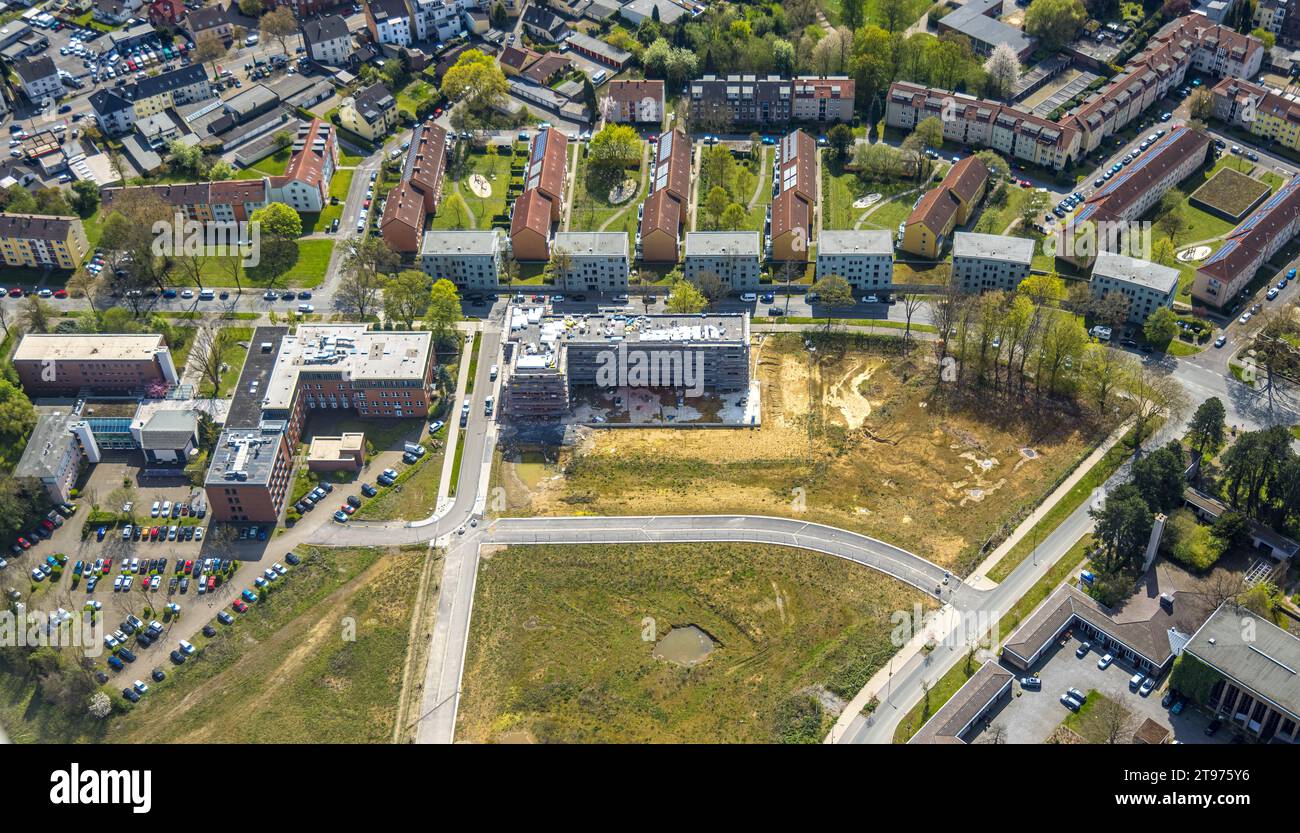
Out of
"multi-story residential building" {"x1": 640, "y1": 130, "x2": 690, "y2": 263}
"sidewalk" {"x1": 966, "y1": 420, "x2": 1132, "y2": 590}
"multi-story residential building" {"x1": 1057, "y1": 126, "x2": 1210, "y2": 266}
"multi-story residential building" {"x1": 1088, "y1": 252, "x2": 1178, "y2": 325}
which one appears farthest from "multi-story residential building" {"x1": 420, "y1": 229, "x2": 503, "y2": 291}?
"multi-story residential building" {"x1": 1088, "y1": 252, "x2": 1178, "y2": 325}

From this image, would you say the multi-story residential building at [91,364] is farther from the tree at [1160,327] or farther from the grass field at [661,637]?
the tree at [1160,327]

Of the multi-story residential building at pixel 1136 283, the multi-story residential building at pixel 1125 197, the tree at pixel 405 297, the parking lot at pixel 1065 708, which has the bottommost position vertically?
the parking lot at pixel 1065 708

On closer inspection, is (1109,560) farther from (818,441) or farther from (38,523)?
(38,523)

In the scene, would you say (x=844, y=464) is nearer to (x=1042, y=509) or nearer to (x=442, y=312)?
(x=1042, y=509)

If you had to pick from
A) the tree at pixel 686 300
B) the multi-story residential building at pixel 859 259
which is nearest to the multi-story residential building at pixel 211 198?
the tree at pixel 686 300

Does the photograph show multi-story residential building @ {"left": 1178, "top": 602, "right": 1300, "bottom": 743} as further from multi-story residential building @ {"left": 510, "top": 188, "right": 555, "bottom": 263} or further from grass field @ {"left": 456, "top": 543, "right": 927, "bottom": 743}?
multi-story residential building @ {"left": 510, "top": 188, "right": 555, "bottom": 263}

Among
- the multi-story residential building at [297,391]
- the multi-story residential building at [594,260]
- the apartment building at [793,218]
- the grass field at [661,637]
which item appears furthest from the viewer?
the apartment building at [793,218]
